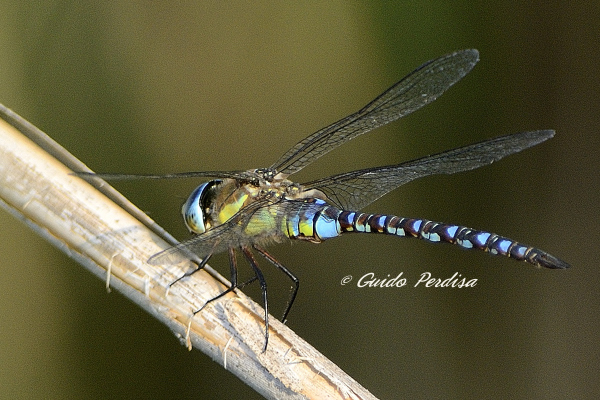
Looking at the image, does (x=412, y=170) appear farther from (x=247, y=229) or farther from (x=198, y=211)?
(x=198, y=211)

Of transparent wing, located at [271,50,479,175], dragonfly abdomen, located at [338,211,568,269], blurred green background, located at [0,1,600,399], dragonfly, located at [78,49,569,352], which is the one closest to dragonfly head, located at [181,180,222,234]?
dragonfly, located at [78,49,569,352]

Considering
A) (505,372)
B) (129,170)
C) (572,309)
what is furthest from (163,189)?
(572,309)

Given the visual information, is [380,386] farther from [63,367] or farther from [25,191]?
[25,191]

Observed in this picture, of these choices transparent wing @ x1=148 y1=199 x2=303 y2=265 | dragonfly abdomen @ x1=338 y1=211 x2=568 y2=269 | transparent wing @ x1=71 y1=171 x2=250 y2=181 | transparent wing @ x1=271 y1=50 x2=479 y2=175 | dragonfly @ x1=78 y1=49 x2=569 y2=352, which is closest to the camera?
transparent wing @ x1=71 y1=171 x2=250 y2=181

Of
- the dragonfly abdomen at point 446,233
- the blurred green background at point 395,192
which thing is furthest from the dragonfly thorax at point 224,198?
the blurred green background at point 395,192

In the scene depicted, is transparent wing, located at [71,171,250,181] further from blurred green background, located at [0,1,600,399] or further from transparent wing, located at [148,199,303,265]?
blurred green background, located at [0,1,600,399]

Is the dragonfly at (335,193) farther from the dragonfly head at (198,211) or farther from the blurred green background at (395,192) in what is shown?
the blurred green background at (395,192)
